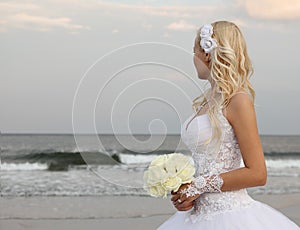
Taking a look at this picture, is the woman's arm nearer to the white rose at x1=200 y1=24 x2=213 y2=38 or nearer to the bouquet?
the bouquet

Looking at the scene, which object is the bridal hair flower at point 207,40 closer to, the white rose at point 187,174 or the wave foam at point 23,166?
the white rose at point 187,174

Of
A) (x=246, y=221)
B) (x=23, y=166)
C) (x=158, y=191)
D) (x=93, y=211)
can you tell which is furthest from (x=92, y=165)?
(x=23, y=166)

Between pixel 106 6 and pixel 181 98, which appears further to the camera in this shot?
pixel 106 6

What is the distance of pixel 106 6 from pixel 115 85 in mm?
19007

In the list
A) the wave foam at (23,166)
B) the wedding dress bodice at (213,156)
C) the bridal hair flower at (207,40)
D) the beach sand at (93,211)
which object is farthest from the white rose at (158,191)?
the wave foam at (23,166)

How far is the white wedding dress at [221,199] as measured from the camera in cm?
248

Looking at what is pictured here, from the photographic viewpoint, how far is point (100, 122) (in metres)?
2.83

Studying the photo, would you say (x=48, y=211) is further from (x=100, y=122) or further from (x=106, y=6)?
(x=106, y=6)

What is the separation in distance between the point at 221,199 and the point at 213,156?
0.63 feet

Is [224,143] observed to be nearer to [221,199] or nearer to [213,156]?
[213,156]

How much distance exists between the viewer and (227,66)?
93.4 inches

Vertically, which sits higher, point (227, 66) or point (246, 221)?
point (227, 66)

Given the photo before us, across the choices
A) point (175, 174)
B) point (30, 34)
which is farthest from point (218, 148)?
point (30, 34)

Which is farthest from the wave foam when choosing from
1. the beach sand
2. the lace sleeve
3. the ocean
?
the lace sleeve
